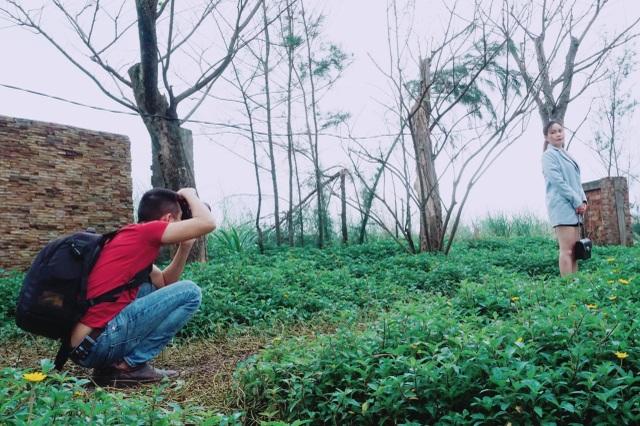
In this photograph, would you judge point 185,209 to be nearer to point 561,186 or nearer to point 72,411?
point 72,411

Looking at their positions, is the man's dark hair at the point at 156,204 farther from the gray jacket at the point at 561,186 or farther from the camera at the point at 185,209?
the gray jacket at the point at 561,186

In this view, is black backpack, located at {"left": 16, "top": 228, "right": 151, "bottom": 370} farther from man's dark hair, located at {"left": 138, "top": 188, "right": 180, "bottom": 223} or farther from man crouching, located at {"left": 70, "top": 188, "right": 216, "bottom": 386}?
man's dark hair, located at {"left": 138, "top": 188, "right": 180, "bottom": 223}

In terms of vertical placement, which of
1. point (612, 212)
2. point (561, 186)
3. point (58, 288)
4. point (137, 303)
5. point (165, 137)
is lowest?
point (137, 303)

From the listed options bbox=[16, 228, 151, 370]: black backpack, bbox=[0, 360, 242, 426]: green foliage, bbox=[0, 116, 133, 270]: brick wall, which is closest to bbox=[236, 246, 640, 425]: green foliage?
bbox=[0, 360, 242, 426]: green foliage

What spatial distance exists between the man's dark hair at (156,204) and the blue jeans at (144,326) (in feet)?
1.42

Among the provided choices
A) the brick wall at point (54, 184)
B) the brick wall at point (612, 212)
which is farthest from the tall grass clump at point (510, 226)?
the brick wall at point (54, 184)

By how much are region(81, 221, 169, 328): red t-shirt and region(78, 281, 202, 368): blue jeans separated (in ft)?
0.32

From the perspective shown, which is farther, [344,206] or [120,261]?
[344,206]

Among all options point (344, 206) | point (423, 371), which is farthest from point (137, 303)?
point (344, 206)

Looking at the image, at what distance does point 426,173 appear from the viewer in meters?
9.55

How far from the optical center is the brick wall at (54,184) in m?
7.36

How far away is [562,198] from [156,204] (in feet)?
12.2

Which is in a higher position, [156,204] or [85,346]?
[156,204]

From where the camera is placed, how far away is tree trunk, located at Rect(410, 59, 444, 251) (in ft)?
30.4
